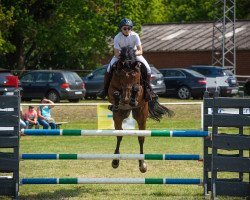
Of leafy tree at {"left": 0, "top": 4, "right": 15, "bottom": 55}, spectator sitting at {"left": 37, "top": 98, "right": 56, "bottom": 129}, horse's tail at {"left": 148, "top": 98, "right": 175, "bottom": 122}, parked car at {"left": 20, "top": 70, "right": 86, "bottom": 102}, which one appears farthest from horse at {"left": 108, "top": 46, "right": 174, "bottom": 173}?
leafy tree at {"left": 0, "top": 4, "right": 15, "bottom": 55}

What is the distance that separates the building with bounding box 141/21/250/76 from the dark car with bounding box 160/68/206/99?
10198mm

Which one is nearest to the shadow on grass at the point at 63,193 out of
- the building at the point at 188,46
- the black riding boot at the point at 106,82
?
the black riding boot at the point at 106,82

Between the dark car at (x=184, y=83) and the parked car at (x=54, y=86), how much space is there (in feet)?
19.4

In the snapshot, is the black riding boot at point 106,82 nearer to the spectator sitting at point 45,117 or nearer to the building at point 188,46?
the spectator sitting at point 45,117

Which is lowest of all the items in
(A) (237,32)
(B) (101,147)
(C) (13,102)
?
(B) (101,147)

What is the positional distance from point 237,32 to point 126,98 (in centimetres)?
3941

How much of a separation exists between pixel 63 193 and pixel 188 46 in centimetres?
3874

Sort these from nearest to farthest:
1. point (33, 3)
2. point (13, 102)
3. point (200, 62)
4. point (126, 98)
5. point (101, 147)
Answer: point (13, 102) < point (126, 98) < point (101, 147) < point (33, 3) < point (200, 62)

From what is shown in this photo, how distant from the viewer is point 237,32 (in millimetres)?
49562

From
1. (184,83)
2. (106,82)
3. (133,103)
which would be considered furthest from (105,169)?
(184,83)

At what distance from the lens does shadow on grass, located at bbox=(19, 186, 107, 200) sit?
10516 mm

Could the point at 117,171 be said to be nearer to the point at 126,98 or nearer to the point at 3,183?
the point at 126,98

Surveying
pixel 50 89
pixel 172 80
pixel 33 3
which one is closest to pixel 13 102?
pixel 50 89

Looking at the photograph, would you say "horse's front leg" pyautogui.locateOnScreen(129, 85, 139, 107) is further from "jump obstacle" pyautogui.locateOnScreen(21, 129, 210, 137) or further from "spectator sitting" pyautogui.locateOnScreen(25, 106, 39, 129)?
"spectator sitting" pyautogui.locateOnScreen(25, 106, 39, 129)
